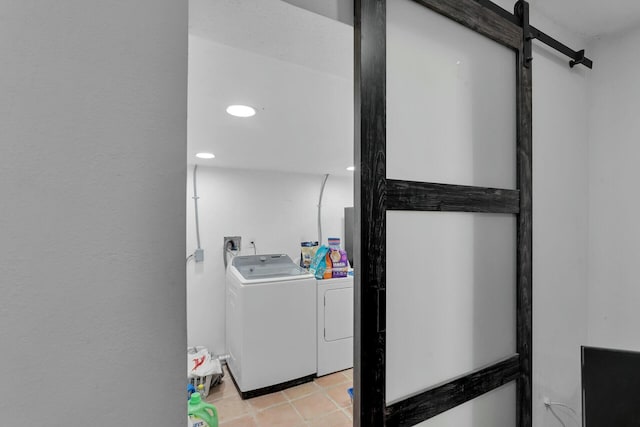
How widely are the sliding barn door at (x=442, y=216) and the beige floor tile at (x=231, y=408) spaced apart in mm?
1853

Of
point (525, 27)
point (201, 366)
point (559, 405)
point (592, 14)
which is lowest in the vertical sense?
point (201, 366)

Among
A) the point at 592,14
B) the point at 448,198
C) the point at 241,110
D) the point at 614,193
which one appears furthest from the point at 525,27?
the point at 241,110

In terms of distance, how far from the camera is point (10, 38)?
408mm

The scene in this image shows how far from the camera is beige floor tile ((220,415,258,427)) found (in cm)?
211

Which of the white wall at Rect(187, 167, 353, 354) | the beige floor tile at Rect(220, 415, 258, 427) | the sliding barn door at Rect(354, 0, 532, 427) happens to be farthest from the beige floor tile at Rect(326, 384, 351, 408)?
the sliding barn door at Rect(354, 0, 532, 427)

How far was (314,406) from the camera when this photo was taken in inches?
91.4

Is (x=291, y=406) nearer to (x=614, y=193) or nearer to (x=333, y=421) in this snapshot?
(x=333, y=421)

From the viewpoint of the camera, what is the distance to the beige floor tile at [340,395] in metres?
2.36

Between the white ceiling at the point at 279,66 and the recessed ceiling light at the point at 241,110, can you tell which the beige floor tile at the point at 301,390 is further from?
the recessed ceiling light at the point at 241,110

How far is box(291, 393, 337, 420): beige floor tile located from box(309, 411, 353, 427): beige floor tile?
46mm

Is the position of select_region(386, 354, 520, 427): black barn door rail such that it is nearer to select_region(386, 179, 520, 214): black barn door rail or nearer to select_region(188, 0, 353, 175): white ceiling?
select_region(386, 179, 520, 214): black barn door rail

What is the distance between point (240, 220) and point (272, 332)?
144 cm

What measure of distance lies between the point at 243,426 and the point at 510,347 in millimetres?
1918

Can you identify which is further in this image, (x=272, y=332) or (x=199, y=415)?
(x=272, y=332)
